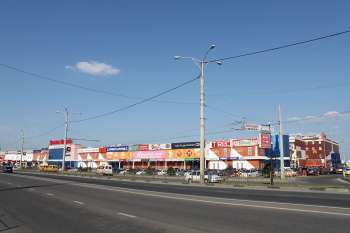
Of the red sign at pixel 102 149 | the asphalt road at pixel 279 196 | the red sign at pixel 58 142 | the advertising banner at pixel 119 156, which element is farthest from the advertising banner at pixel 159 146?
the asphalt road at pixel 279 196

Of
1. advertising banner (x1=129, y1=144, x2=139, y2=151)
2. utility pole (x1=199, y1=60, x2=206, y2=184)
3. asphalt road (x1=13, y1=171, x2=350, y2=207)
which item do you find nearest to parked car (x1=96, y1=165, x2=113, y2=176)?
advertising banner (x1=129, y1=144, x2=139, y2=151)

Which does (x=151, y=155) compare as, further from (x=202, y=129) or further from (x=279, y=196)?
(x=279, y=196)

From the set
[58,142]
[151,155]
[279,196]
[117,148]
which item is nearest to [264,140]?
[279,196]

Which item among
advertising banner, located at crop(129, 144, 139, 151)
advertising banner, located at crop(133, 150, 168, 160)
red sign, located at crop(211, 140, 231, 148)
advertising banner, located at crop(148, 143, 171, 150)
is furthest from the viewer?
advertising banner, located at crop(129, 144, 139, 151)

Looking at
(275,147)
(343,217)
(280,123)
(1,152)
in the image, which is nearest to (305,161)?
(275,147)

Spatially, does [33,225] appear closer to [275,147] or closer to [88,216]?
[88,216]

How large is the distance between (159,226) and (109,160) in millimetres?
112229

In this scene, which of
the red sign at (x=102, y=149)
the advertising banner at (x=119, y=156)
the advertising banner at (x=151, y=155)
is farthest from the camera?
the red sign at (x=102, y=149)

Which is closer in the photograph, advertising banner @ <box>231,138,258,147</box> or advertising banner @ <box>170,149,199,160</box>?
advertising banner @ <box>231,138,258,147</box>

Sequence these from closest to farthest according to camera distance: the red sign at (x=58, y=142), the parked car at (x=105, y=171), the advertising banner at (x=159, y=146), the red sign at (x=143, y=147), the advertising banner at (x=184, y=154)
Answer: the parked car at (x=105, y=171), the advertising banner at (x=184, y=154), the advertising banner at (x=159, y=146), the red sign at (x=143, y=147), the red sign at (x=58, y=142)

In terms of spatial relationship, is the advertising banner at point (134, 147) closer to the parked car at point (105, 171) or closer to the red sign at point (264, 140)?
the parked car at point (105, 171)

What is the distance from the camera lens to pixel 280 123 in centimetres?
5191

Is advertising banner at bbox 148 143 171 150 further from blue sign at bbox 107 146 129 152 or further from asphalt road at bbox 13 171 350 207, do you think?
asphalt road at bbox 13 171 350 207

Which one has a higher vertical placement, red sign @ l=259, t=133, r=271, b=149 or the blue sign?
the blue sign
